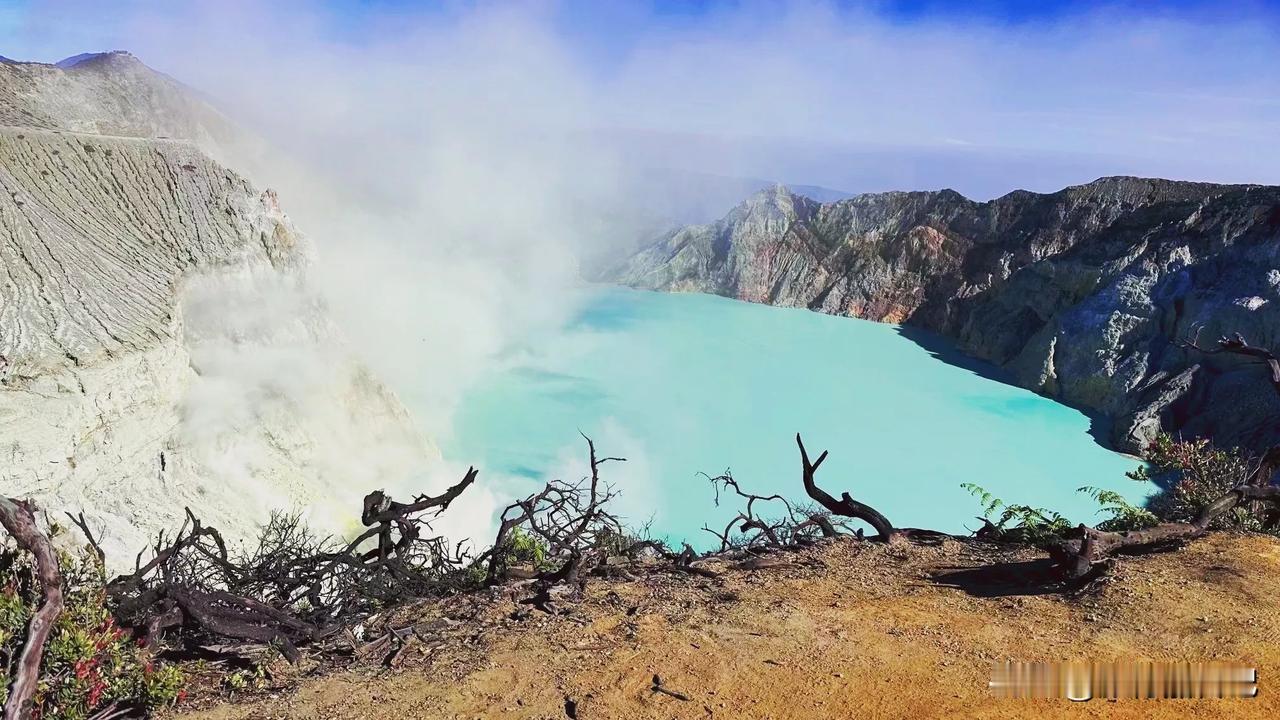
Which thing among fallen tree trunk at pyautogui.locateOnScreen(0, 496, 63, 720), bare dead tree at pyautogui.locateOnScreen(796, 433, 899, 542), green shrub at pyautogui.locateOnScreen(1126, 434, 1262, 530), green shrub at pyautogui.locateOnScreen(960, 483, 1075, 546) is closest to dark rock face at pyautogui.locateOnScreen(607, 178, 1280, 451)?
green shrub at pyautogui.locateOnScreen(1126, 434, 1262, 530)

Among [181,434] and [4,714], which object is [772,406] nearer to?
[181,434]

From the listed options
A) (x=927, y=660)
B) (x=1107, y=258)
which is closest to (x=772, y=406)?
(x=1107, y=258)

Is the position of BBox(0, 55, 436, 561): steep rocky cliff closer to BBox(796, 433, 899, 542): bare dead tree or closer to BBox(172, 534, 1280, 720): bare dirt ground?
BBox(172, 534, 1280, 720): bare dirt ground

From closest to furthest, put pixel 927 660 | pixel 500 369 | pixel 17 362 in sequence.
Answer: pixel 927 660 → pixel 17 362 → pixel 500 369

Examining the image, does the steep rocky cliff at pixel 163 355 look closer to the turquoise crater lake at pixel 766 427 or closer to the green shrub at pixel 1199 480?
the turquoise crater lake at pixel 766 427

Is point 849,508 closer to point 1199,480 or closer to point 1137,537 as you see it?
point 1137,537

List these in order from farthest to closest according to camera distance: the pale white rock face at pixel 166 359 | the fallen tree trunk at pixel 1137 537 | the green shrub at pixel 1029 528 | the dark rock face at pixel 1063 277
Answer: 1. the dark rock face at pixel 1063 277
2. the pale white rock face at pixel 166 359
3. the green shrub at pixel 1029 528
4. the fallen tree trunk at pixel 1137 537

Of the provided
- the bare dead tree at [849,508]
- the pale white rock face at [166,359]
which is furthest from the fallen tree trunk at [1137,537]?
the pale white rock face at [166,359]
